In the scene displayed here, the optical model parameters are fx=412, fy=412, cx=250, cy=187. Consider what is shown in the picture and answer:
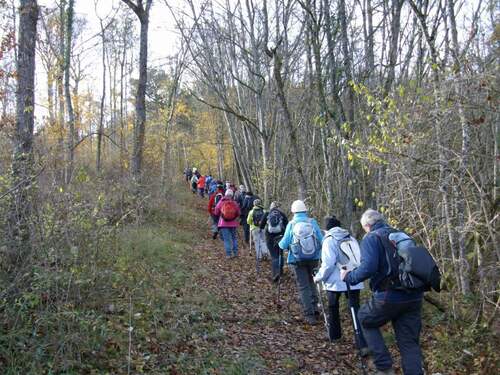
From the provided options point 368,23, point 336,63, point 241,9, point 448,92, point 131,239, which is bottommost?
point 131,239

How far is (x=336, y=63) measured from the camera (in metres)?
9.52

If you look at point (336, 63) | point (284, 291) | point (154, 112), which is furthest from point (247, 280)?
point (154, 112)

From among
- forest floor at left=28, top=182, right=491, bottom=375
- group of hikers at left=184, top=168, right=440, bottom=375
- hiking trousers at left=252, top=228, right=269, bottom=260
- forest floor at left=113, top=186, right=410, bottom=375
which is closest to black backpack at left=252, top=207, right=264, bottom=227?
hiking trousers at left=252, top=228, right=269, bottom=260

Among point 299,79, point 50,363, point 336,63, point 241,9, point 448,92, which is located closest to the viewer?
point 50,363

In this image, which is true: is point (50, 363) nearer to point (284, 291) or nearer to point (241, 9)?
point (284, 291)

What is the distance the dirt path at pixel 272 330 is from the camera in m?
5.39

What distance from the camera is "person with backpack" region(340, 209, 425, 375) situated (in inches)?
169

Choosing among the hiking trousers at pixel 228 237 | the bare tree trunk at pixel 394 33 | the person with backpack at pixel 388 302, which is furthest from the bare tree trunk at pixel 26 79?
the bare tree trunk at pixel 394 33

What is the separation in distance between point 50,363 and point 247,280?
5.92 m

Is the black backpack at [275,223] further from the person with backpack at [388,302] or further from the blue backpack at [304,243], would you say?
the person with backpack at [388,302]

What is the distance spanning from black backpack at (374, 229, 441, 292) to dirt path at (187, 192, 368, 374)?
69.4 inches

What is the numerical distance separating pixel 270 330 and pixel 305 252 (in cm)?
135

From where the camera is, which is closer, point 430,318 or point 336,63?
point 430,318

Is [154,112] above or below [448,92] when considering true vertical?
above
